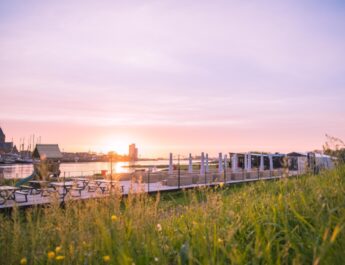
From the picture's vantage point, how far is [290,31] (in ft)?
29.6

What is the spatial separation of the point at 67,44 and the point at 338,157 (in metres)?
8.09

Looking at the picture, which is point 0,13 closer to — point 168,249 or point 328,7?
point 328,7

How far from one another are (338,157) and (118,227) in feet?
14.5

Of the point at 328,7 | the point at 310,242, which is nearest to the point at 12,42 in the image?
the point at 328,7

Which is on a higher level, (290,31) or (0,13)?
(0,13)

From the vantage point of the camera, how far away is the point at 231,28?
989cm

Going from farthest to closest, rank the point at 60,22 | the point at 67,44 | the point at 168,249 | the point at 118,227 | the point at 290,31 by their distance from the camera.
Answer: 1. the point at 67,44
2. the point at 60,22
3. the point at 290,31
4. the point at 168,249
5. the point at 118,227

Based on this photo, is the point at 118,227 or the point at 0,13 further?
the point at 0,13

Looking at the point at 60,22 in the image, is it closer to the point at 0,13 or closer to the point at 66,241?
the point at 0,13

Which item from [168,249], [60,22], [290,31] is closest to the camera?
[168,249]

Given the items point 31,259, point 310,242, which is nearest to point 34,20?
point 31,259

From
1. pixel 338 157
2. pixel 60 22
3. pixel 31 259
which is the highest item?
pixel 60 22

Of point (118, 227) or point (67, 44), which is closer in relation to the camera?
point (118, 227)

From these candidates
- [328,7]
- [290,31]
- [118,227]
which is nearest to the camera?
[118,227]
